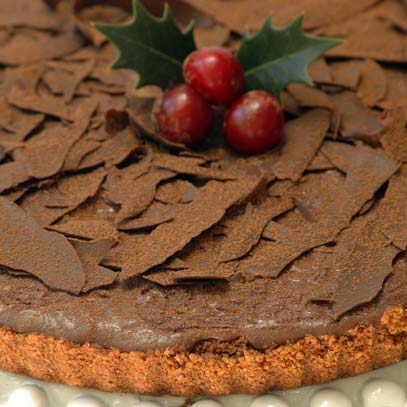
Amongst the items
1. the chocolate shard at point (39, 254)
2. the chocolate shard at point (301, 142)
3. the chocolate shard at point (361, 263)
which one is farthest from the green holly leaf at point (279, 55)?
the chocolate shard at point (39, 254)

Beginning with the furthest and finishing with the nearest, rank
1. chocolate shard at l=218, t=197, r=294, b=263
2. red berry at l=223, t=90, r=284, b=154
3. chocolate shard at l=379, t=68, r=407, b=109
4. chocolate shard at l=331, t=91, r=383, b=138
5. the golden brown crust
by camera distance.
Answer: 1. chocolate shard at l=379, t=68, r=407, b=109
2. chocolate shard at l=331, t=91, r=383, b=138
3. red berry at l=223, t=90, r=284, b=154
4. chocolate shard at l=218, t=197, r=294, b=263
5. the golden brown crust

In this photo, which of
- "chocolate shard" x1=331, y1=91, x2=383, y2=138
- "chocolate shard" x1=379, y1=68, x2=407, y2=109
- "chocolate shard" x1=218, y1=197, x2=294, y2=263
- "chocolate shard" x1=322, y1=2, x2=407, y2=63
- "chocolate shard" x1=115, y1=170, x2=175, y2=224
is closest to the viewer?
"chocolate shard" x1=218, y1=197, x2=294, y2=263

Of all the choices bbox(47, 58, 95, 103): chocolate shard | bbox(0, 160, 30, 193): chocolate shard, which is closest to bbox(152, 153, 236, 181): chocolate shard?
bbox(0, 160, 30, 193): chocolate shard

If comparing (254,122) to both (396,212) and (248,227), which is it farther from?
(396,212)

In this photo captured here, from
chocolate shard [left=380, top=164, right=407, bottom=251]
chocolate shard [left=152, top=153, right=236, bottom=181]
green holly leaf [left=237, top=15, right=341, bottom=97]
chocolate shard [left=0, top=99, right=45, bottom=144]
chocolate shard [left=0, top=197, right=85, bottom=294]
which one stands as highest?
green holly leaf [left=237, top=15, right=341, bottom=97]

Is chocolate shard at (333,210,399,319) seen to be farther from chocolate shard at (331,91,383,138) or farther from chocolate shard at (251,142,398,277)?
chocolate shard at (331,91,383,138)

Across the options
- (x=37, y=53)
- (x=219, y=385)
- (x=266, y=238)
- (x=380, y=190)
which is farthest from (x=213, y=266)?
(x=37, y=53)

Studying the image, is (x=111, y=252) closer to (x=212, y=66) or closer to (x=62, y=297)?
(x=62, y=297)
